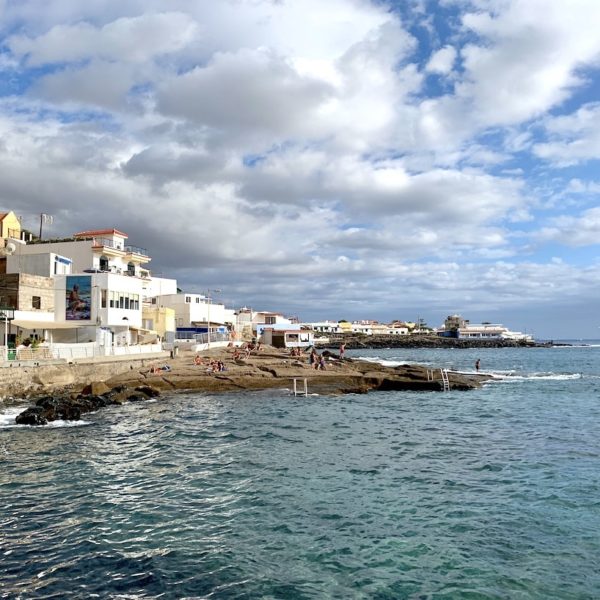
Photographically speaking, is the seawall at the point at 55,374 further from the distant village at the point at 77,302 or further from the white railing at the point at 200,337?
the white railing at the point at 200,337

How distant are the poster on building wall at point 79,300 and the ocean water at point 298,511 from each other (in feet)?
84.2

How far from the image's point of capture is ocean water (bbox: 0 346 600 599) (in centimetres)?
958

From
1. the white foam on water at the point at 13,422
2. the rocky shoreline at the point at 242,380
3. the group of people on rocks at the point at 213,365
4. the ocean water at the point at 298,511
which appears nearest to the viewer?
the ocean water at the point at 298,511

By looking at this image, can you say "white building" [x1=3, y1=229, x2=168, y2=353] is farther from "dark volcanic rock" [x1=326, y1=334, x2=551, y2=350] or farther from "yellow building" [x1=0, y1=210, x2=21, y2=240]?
"dark volcanic rock" [x1=326, y1=334, x2=551, y2=350]

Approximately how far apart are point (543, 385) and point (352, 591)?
4478 cm

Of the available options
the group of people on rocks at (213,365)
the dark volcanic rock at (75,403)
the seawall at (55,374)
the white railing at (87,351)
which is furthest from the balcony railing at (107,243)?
the dark volcanic rock at (75,403)

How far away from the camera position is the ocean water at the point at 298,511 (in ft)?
31.4

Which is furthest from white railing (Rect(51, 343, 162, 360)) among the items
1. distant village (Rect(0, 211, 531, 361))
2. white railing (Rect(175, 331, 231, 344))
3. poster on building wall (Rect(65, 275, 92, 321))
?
white railing (Rect(175, 331, 231, 344))

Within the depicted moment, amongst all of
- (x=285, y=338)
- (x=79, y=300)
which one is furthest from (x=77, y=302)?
(x=285, y=338)

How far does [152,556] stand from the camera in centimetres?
1050

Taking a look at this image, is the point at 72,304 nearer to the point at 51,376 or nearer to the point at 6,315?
the point at 6,315

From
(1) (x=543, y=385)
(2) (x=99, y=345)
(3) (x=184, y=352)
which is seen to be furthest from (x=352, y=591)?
(3) (x=184, y=352)

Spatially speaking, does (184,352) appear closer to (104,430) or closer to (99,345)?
(99,345)

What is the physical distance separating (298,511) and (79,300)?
42216mm
